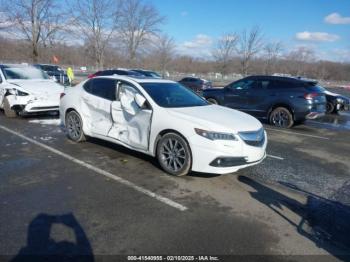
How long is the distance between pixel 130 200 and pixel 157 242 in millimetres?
1107

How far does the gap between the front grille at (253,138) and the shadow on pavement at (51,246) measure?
2773mm

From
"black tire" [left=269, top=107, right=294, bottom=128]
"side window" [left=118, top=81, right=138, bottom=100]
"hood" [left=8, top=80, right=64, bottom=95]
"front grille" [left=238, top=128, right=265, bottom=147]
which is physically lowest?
"black tire" [left=269, top=107, right=294, bottom=128]

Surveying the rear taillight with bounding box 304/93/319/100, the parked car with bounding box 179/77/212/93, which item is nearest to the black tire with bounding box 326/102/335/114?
the rear taillight with bounding box 304/93/319/100

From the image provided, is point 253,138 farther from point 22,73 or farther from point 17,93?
point 22,73

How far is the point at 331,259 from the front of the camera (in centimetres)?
318

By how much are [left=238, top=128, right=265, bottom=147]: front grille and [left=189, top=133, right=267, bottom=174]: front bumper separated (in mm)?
81

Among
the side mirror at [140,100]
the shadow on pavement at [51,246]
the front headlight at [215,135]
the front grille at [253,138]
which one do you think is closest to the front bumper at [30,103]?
the side mirror at [140,100]

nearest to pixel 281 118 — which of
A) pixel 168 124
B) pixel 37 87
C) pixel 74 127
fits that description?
pixel 168 124

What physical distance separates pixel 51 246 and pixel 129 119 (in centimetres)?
304

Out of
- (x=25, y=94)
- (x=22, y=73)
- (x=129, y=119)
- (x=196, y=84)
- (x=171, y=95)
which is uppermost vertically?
(x=22, y=73)

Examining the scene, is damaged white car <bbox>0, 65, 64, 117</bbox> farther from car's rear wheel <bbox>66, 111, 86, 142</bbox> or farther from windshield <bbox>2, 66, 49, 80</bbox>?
car's rear wheel <bbox>66, 111, 86, 142</bbox>

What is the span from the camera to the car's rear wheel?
7.07 meters

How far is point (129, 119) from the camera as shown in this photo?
19.4 feet

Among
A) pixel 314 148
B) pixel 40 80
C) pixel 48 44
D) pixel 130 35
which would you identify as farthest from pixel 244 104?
pixel 130 35
